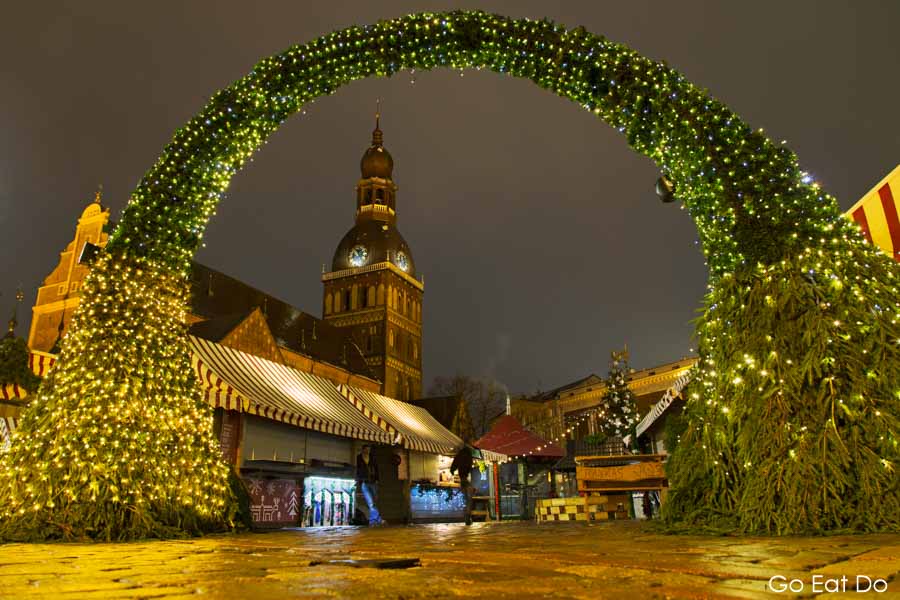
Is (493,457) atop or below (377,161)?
below

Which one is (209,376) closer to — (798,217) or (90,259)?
(90,259)

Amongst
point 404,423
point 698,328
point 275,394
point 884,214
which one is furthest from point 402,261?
point 698,328

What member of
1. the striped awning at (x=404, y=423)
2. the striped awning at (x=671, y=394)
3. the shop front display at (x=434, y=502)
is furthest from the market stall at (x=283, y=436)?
the striped awning at (x=671, y=394)

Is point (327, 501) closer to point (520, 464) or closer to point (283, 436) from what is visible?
point (283, 436)

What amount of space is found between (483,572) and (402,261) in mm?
61596

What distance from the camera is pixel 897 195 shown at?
7363 millimetres

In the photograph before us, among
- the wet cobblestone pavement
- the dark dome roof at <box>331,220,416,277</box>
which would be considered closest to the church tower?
the dark dome roof at <box>331,220,416,277</box>

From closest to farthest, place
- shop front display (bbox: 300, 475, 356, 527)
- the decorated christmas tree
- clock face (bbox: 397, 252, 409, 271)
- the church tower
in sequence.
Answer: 1. shop front display (bbox: 300, 475, 356, 527)
2. the decorated christmas tree
3. the church tower
4. clock face (bbox: 397, 252, 409, 271)

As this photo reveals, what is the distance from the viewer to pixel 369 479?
1389 cm

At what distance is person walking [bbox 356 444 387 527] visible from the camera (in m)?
13.8

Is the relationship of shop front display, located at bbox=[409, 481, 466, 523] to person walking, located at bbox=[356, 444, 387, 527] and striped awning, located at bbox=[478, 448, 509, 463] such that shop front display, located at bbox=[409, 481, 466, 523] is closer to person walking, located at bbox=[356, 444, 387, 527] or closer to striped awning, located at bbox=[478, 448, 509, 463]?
→ striped awning, located at bbox=[478, 448, 509, 463]

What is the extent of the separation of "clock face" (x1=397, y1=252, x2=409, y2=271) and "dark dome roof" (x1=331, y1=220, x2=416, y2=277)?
0.25m

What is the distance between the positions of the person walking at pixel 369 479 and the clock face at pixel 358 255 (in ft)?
158

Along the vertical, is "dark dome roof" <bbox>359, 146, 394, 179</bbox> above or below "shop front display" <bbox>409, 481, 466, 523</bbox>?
above
